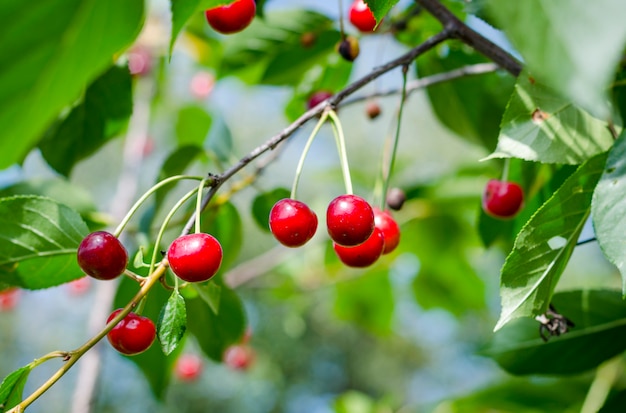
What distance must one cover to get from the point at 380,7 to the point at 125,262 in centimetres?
41

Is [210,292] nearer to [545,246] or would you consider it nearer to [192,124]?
[545,246]

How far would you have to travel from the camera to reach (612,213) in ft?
2.38

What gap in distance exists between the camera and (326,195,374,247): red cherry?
2.58ft

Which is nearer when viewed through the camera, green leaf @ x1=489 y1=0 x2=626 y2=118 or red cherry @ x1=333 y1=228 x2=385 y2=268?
green leaf @ x1=489 y1=0 x2=626 y2=118

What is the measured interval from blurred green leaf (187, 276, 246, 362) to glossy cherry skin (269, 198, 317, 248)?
18.9 inches

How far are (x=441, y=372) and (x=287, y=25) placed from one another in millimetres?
12718

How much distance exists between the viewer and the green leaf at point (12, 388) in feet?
2.32

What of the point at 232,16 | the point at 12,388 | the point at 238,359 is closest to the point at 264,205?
the point at 232,16

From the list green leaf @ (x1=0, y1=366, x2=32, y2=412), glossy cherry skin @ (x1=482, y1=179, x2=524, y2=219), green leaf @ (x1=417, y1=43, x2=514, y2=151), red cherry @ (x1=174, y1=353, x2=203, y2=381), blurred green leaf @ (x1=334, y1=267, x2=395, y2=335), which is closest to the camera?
green leaf @ (x1=0, y1=366, x2=32, y2=412)

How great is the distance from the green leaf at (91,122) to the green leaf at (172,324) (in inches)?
24.5

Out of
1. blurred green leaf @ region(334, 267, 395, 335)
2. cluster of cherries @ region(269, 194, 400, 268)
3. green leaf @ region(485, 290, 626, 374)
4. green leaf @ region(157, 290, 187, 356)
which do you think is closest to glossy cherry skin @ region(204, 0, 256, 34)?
cluster of cherries @ region(269, 194, 400, 268)

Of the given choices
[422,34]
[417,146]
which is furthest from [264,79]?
[417,146]

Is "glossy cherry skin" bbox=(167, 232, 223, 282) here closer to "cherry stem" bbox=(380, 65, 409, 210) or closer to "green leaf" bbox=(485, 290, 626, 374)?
"cherry stem" bbox=(380, 65, 409, 210)

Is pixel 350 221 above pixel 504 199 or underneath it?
above
